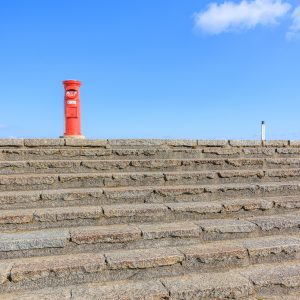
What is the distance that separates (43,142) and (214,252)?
2.63 meters

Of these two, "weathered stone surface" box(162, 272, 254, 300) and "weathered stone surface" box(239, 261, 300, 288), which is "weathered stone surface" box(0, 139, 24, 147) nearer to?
"weathered stone surface" box(162, 272, 254, 300)

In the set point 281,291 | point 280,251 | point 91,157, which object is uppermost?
point 91,157

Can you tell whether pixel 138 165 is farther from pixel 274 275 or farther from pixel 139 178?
pixel 274 275

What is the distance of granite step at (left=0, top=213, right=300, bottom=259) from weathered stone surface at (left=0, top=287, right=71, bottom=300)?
35 cm

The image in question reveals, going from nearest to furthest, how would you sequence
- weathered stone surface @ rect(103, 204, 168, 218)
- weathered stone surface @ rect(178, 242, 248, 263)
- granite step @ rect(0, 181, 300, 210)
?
weathered stone surface @ rect(178, 242, 248, 263)
weathered stone surface @ rect(103, 204, 168, 218)
granite step @ rect(0, 181, 300, 210)

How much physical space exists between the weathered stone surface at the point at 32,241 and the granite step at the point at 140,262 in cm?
9

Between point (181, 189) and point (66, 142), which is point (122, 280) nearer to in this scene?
point (181, 189)

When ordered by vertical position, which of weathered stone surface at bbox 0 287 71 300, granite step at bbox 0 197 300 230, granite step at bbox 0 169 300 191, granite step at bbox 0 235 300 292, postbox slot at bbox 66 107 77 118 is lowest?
weathered stone surface at bbox 0 287 71 300

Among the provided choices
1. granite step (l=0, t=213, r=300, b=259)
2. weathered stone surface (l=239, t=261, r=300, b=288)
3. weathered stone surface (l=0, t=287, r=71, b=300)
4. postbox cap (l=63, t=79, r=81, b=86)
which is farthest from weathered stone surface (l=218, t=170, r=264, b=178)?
postbox cap (l=63, t=79, r=81, b=86)

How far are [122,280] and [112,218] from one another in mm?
701

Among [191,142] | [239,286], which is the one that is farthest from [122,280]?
[191,142]

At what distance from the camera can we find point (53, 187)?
382 cm

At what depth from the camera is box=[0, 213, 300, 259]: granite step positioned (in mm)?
2848

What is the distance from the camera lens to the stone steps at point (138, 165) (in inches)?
159
